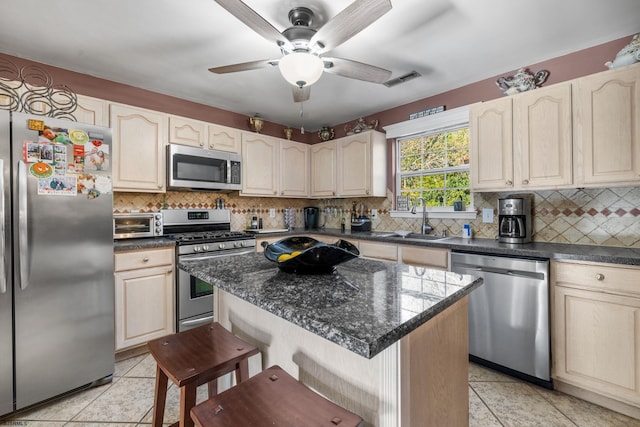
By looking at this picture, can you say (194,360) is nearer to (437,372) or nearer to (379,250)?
(437,372)

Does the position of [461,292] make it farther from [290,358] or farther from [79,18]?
[79,18]

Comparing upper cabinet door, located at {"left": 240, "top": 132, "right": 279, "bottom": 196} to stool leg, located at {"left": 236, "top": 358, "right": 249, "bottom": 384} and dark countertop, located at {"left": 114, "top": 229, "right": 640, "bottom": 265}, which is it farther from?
stool leg, located at {"left": 236, "top": 358, "right": 249, "bottom": 384}

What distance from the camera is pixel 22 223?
5.74 ft

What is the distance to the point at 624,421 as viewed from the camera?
176cm

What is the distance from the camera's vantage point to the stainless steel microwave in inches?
117

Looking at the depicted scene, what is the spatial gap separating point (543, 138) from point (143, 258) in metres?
3.37

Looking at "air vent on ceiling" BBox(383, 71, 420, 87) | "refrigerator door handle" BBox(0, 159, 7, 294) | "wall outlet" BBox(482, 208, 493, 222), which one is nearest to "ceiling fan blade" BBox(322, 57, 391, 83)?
"air vent on ceiling" BBox(383, 71, 420, 87)

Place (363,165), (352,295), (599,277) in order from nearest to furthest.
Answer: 1. (352,295)
2. (599,277)
3. (363,165)

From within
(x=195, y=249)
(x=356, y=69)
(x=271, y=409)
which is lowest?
(x=271, y=409)

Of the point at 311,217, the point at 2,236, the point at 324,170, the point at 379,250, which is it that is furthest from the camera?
the point at 311,217

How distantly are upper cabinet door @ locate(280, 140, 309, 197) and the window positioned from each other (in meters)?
1.30

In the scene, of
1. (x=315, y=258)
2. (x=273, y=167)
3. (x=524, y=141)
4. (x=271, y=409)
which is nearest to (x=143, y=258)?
(x=273, y=167)

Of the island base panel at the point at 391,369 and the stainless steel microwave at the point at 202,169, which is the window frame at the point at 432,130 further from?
the island base panel at the point at 391,369

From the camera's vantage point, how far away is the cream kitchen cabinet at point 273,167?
3643 millimetres
